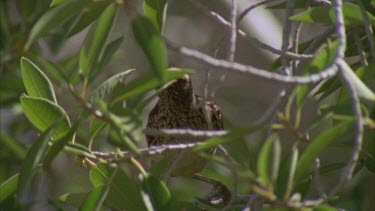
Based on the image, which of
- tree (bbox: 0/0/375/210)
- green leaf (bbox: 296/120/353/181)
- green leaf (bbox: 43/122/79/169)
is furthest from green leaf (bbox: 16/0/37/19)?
green leaf (bbox: 296/120/353/181)

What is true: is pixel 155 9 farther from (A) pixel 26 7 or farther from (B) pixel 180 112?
(B) pixel 180 112

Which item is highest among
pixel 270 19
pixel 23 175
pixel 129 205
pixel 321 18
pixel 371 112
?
pixel 321 18

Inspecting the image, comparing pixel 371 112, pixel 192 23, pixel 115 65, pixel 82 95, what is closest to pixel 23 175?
pixel 82 95

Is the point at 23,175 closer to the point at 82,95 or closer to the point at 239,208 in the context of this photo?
the point at 82,95

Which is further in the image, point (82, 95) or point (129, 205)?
point (129, 205)

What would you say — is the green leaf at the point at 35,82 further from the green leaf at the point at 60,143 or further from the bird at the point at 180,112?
the bird at the point at 180,112


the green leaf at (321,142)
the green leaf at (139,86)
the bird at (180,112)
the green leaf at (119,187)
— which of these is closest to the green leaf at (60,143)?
the green leaf at (139,86)

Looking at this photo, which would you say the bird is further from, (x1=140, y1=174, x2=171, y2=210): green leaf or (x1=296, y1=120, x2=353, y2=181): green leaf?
(x1=296, y1=120, x2=353, y2=181): green leaf

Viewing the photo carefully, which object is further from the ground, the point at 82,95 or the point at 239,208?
the point at 82,95
